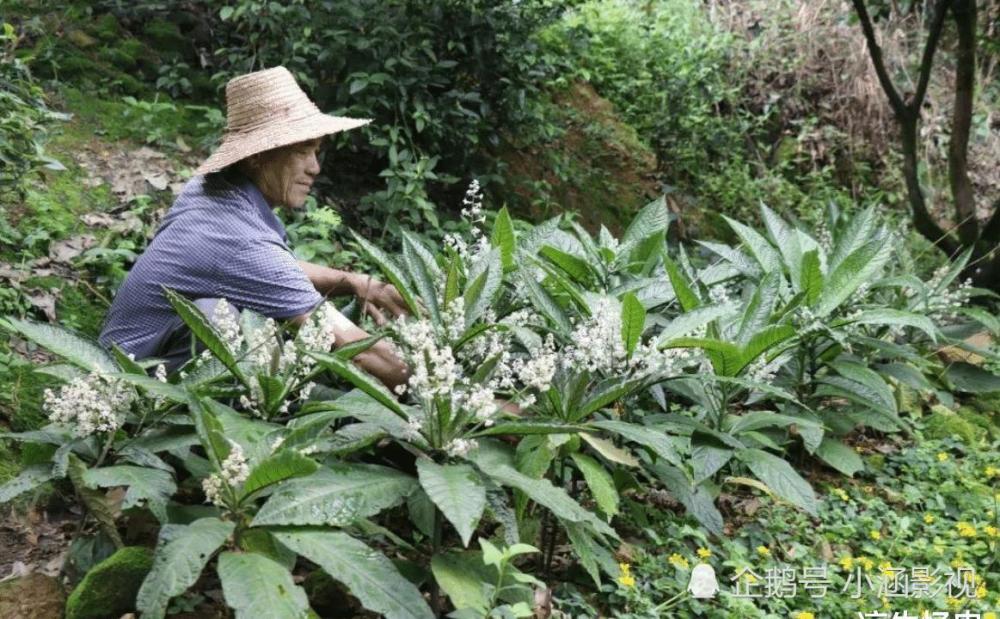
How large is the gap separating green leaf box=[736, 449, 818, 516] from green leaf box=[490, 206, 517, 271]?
101 cm

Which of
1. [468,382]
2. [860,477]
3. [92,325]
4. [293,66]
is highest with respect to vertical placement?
[293,66]

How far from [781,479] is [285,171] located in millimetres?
1940

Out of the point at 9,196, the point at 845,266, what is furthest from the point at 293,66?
the point at 845,266

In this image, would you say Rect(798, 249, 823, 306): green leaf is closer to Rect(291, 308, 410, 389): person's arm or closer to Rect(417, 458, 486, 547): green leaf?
Rect(291, 308, 410, 389): person's arm

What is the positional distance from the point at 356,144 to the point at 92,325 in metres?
2.01

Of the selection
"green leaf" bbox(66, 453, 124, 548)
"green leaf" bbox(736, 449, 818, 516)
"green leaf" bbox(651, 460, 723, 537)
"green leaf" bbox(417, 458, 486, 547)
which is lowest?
"green leaf" bbox(651, 460, 723, 537)

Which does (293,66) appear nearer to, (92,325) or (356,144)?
(356,144)

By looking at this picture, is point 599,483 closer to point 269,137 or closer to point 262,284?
point 262,284

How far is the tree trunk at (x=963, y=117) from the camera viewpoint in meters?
5.66

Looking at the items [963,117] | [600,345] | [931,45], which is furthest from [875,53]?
[600,345]

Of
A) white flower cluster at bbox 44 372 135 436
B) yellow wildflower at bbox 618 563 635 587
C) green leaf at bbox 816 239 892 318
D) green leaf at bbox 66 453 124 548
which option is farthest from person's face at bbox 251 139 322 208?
green leaf at bbox 816 239 892 318

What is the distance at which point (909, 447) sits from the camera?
4.25m

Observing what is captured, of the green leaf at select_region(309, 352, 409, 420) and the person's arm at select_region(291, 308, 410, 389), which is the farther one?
the person's arm at select_region(291, 308, 410, 389)

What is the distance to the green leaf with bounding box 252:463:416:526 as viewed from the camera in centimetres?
224
